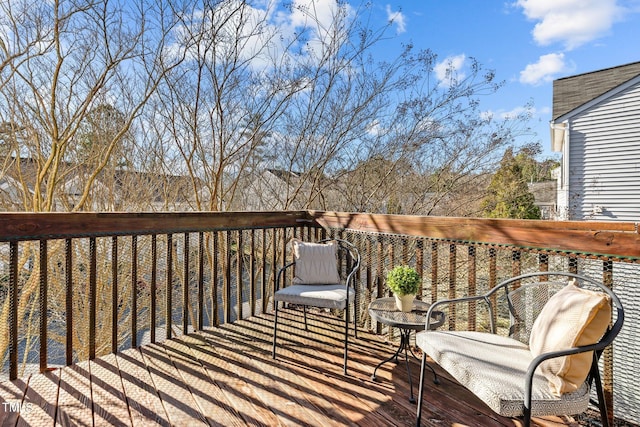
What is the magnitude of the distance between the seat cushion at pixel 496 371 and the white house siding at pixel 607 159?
6.67 metres

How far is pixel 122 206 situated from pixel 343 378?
5216 millimetres

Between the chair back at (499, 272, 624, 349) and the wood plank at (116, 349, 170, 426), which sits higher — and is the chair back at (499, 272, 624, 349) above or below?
above

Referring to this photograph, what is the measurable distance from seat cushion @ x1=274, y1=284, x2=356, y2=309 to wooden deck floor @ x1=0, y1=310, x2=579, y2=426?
1.37ft

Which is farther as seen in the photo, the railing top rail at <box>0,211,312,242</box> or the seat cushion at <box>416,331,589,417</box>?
the railing top rail at <box>0,211,312,242</box>

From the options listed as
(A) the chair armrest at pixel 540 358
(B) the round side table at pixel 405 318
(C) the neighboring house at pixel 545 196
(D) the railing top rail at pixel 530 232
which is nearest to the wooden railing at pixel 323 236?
(D) the railing top rail at pixel 530 232

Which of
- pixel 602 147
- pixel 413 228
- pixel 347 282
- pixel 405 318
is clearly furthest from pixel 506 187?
pixel 405 318

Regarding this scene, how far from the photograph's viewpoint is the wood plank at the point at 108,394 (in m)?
1.78

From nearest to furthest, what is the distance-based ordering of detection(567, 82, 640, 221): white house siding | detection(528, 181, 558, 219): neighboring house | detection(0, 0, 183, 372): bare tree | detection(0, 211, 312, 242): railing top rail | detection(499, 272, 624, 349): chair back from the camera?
detection(499, 272, 624, 349): chair back < detection(0, 211, 312, 242): railing top rail < detection(0, 0, 183, 372): bare tree < detection(528, 181, 558, 219): neighboring house < detection(567, 82, 640, 221): white house siding

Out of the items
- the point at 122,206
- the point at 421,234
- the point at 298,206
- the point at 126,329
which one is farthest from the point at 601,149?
the point at 126,329

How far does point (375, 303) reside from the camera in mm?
2443

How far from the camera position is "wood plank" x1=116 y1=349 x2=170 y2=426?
180cm

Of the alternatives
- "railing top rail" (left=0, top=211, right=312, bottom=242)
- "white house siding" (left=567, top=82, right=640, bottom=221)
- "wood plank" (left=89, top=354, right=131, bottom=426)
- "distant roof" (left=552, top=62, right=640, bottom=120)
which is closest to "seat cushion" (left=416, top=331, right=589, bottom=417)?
"wood plank" (left=89, top=354, right=131, bottom=426)

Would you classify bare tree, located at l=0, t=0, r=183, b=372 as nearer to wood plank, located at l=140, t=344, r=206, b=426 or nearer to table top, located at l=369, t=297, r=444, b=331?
wood plank, located at l=140, t=344, r=206, b=426

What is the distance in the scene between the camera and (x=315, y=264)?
9.79 ft
